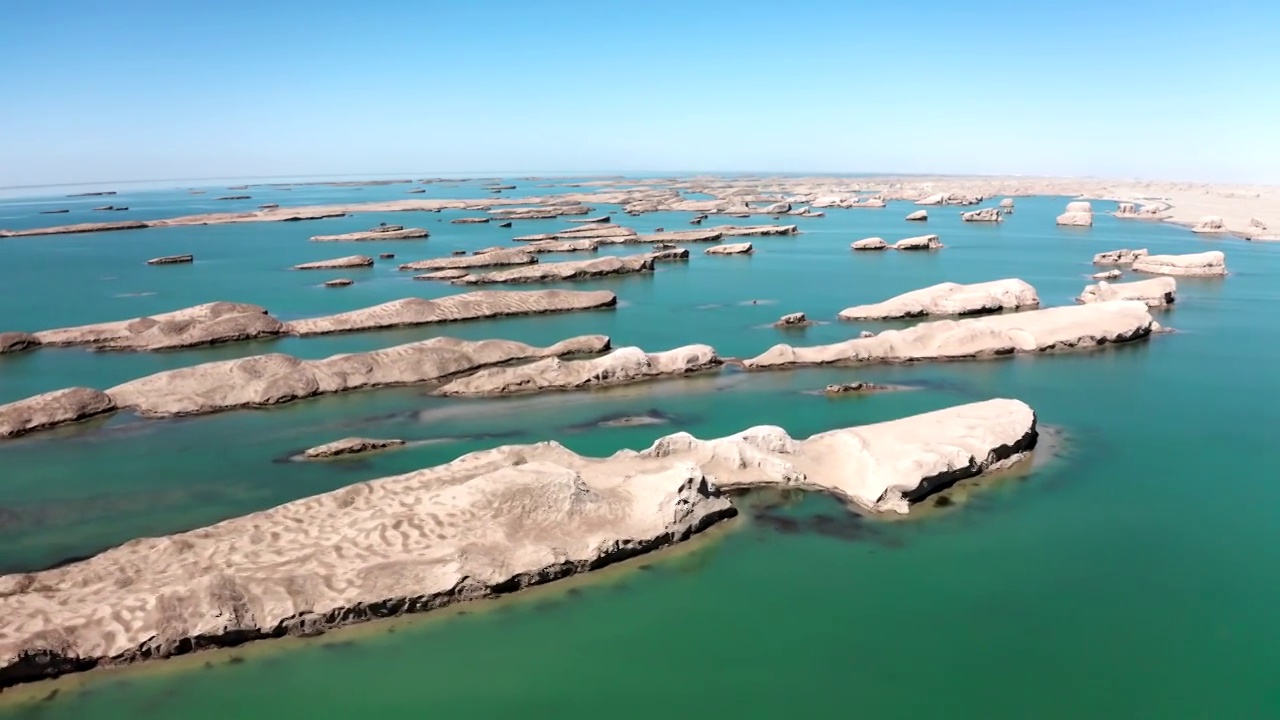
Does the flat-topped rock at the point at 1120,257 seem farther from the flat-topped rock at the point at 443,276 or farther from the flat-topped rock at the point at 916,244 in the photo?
the flat-topped rock at the point at 443,276

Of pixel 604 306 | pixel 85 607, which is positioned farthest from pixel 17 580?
pixel 604 306

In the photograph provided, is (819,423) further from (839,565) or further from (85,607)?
(85,607)

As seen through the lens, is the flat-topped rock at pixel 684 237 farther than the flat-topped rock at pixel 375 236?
No

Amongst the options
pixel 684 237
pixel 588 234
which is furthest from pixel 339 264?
pixel 684 237

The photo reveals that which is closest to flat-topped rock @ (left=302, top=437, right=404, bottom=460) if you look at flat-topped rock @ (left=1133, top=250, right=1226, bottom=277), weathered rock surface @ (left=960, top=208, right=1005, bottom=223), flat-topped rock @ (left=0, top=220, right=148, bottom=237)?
flat-topped rock @ (left=1133, top=250, right=1226, bottom=277)

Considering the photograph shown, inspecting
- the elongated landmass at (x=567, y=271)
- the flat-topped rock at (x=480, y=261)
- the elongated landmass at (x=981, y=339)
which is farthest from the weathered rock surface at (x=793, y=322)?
the flat-topped rock at (x=480, y=261)
